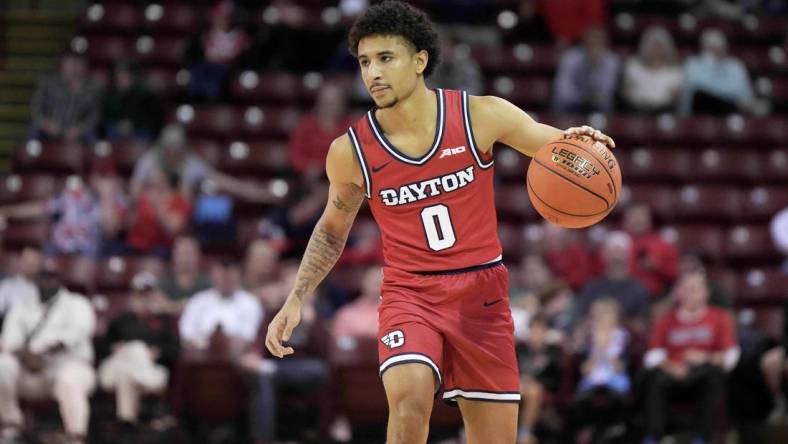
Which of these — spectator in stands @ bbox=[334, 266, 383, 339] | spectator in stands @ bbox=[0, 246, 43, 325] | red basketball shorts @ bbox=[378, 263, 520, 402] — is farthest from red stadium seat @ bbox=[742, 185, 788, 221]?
red basketball shorts @ bbox=[378, 263, 520, 402]

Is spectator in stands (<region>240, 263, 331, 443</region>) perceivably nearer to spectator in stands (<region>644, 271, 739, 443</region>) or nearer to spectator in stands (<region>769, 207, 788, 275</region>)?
spectator in stands (<region>644, 271, 739, 443</region>)

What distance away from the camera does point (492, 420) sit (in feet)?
18.9

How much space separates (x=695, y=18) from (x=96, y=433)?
28.0 ft

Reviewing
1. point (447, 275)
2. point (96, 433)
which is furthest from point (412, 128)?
point (96, 433)

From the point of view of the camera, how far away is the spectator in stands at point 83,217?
12.2 metres

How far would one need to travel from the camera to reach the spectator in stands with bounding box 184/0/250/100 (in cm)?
1386

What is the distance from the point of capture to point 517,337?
10.4 meters

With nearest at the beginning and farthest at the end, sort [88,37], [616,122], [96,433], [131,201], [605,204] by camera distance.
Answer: [605,204]
[96,433]
[131,201]
[616,122]
[88,37]

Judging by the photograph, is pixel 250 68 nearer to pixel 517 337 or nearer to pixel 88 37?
pixel 88 37

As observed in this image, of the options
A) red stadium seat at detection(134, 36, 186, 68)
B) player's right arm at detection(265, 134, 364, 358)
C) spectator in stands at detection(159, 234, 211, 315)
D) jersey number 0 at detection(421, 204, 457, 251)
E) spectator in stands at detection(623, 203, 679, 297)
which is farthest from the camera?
red stadium seat at detection(134, 36, 186, 68)

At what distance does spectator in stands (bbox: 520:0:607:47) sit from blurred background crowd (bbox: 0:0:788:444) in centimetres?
3

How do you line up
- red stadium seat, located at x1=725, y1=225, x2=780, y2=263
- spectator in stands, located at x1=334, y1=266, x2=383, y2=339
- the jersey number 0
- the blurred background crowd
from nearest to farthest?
1. the jersey number 0
2. the blurred background crowd
3. spectator in stands, located at x1=334, y1=266, x2=383, y2=339
4. red stadium seat, located at x1=725, y1=225, x2=780, y2=263

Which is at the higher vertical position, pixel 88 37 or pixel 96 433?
pixel 88 37

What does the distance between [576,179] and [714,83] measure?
8.56 metres
